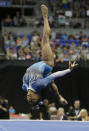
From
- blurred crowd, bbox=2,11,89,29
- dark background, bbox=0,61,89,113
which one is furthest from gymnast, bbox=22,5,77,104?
blurred crowd, bbox=2,11,89,29

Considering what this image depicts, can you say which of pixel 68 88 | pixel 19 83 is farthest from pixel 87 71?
pixel 19 83

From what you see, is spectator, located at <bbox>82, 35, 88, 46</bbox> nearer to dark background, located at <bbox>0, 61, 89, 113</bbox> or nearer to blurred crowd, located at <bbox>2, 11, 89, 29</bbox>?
blurred crowd, located at <bbox>2, 11, 89, 29</bbox>

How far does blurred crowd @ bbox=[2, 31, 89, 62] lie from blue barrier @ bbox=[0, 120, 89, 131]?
18.7ft

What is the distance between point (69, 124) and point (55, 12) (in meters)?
12.1

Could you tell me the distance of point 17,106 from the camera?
1390 cm

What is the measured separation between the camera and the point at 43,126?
25.2 feet

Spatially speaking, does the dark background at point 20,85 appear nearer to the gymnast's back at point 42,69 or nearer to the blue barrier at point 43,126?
the blue barrier at point 43,126

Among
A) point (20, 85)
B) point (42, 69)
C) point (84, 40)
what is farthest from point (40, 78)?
point (84, 40)

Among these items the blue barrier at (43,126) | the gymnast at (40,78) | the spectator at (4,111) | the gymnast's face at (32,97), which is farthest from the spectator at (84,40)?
the gymnast's face at (32,97)

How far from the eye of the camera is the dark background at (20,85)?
45.0 feet

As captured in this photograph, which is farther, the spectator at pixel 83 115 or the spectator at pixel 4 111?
the spectator at pixel 83 115

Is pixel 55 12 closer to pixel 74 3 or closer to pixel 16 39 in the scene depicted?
pixel 74 3

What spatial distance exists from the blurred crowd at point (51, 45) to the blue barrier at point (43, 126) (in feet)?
18.7

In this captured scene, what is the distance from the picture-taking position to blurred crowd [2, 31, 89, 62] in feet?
47.2
